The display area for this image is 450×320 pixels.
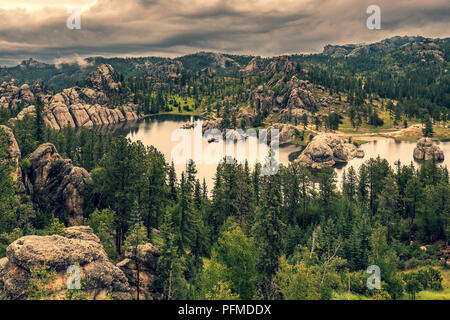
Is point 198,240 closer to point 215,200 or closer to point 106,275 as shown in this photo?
point 215,200

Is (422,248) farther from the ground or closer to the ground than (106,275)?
closer to the ground

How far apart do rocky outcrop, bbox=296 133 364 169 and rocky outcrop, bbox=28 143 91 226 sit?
359 feet

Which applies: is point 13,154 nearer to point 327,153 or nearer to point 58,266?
point 58,266

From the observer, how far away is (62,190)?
6594cm

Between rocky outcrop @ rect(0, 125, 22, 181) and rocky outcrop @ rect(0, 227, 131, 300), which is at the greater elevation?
rocky outcrop @ rect(0, 125, 22, 181)

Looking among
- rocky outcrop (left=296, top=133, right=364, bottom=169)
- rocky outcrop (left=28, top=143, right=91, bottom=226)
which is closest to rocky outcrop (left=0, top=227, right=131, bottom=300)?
rocky outcrop (left=28, top=143, right=91, bottom=226)

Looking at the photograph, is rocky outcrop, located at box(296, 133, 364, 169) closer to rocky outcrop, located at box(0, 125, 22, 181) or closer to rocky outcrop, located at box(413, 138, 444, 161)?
rocky outcrop, located at box(413, 138, 444, 161)

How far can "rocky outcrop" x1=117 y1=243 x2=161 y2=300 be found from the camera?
42.3 meters

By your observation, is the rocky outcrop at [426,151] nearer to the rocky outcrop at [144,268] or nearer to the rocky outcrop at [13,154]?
the rocky outcrop at [144,268]

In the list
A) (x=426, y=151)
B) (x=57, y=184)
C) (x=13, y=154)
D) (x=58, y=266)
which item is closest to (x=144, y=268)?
(x=58, y=266)
